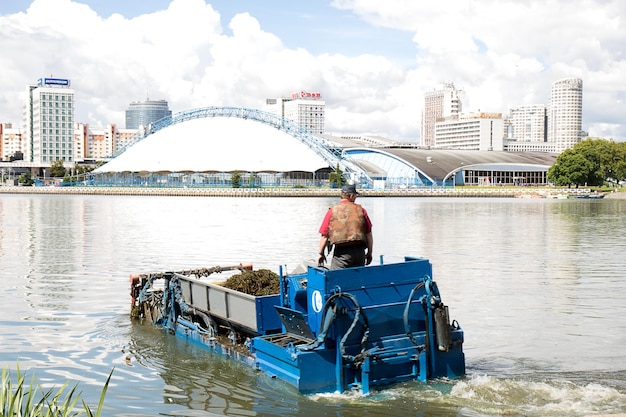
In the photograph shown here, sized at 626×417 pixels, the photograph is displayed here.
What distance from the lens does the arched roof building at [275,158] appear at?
156m

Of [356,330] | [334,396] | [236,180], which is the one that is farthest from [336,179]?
[334,396]

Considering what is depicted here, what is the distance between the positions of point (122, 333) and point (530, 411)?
9.15 meters

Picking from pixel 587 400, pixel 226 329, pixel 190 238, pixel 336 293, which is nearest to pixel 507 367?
pixel 587 400

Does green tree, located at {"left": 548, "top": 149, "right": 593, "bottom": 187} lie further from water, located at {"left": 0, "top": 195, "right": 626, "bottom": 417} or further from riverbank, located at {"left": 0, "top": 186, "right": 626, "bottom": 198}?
water, located at {"left": 0, "top": 195, "right": 626, "bottom": 417}

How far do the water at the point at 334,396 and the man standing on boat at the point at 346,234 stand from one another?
2.06 meters

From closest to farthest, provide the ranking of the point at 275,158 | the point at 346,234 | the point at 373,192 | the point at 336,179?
1. the point at 346,234
2. the point at 373,192
3. the point at 336,179
4. the point at 275,158

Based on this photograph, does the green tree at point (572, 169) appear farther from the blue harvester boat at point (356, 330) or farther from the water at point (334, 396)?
the blue harvester boat at point (356, 330)

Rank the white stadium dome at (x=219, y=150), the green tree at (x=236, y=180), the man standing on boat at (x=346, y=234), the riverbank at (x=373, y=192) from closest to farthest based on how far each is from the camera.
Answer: the man standing on boat at (x=346, y=234) → the riverbank at (x=373, y=192) → the green tree at (x=236, y=180) → the white stadium dome at (x=219, y=150)

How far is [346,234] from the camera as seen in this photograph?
12070 millimetres

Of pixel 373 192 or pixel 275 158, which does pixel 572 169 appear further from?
pixel 275 158

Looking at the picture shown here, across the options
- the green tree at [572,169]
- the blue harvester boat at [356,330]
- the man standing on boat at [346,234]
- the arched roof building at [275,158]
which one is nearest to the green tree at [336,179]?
the arched roof building at [275,158]

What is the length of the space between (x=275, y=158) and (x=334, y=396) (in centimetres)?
14693

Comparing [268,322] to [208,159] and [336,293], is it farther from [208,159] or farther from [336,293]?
[208,159]

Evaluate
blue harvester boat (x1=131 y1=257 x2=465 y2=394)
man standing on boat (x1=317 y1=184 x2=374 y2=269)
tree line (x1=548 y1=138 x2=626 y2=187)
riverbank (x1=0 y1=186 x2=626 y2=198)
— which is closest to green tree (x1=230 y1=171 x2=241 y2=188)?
riverbank (x1=0 y1=186 x2=626 y2=198)
